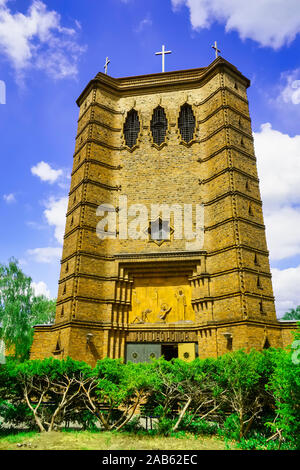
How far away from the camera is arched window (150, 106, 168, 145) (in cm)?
1978

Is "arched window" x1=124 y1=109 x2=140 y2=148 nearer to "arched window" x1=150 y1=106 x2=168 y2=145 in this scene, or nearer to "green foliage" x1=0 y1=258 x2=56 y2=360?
"arched window" x1=150 y1=106 x2=168 y2=145

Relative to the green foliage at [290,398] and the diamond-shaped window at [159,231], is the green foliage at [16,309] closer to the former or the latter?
the diamond-shaped window at [159,231]

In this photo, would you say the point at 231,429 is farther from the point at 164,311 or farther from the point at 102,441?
the point at 164,311

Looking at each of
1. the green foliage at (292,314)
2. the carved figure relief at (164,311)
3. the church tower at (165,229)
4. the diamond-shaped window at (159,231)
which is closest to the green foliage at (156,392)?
the church tower at (165,229)

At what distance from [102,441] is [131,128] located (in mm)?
16639

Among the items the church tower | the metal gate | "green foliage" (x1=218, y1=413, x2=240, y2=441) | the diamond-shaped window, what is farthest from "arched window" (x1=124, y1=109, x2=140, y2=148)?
"green foliage" (x1=218, y1=413, x2=240, y2=441)

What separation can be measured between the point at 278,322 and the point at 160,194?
28.3 feet

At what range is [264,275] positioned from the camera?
50.7ft

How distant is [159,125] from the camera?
2008 cm

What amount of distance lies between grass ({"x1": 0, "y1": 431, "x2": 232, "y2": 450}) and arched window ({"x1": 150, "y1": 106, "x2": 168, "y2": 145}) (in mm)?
15219

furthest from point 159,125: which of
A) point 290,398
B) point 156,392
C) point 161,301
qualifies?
point 290,398

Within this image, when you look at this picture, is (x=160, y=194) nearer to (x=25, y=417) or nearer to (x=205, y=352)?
(x=205, y=352)

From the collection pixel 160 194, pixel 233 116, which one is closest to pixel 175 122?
pixel 233 116

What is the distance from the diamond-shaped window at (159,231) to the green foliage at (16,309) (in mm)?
13157
